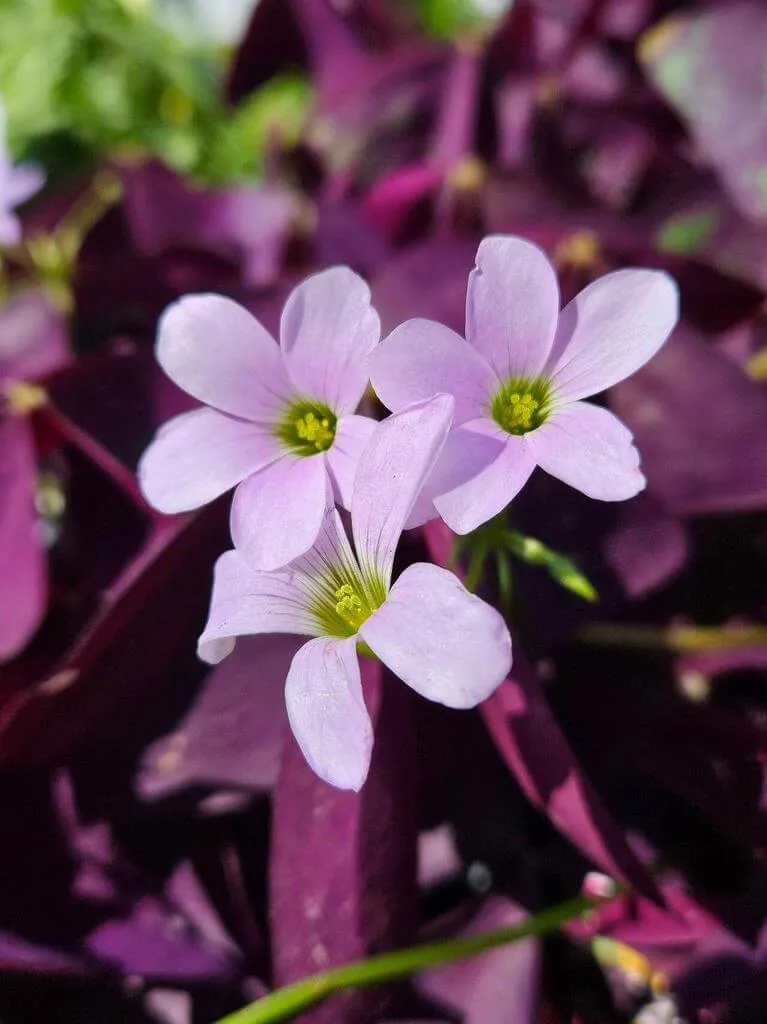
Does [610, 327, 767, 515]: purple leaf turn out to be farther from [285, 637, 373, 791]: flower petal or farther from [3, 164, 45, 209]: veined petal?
[3, 164, 45, 209]: veined petal

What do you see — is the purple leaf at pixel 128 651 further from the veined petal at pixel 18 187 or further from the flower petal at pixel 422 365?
the veined petal at pixel 18 187

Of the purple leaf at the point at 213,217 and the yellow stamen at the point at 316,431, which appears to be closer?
the yellow stamen at the point at 316,431

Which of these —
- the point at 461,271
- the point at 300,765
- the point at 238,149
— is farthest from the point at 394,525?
the point at 238,149

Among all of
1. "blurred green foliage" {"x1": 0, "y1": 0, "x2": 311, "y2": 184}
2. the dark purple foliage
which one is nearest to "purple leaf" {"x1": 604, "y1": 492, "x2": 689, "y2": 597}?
the dark purple foliage

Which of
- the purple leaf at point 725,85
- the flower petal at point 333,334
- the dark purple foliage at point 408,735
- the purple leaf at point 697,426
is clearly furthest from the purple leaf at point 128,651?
the purple leaf at point 725,85

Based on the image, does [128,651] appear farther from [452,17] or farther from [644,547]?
[452,17]

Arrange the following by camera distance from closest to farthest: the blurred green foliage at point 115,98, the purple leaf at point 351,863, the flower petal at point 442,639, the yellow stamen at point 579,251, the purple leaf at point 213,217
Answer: the flower petal at point 442,639
the purple leaf at point 351,863
the yellow stamen at point 579,251
the purple leaf at point 213,217
the blurred green foliage at point 115,98

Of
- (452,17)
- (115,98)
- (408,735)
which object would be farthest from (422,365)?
(452,17)
